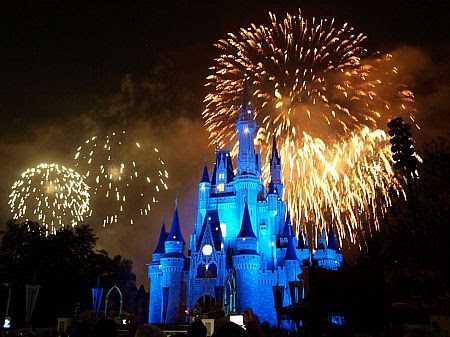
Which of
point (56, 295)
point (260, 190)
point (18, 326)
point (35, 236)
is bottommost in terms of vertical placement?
point (18, 326)

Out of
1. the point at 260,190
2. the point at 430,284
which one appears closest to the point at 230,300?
the point at 260,190

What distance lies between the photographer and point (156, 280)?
6012 cm

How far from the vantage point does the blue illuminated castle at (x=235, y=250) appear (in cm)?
5506

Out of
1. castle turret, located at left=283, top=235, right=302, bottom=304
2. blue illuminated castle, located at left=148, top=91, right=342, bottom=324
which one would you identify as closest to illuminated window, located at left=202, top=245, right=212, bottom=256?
blue illuminated castle, located at left=148, top=91, right=342, bottom=324

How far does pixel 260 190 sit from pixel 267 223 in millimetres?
5862

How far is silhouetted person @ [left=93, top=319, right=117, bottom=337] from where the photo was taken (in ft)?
21.4

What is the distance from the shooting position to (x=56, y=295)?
55312 millimetres

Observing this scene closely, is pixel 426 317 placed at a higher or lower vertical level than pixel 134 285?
lower

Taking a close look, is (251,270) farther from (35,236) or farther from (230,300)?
(35,236)

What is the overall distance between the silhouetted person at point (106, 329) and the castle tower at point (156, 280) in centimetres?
5336

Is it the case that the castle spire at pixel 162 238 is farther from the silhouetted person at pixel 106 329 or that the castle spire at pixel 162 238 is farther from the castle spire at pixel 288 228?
the silhouetted person at pixel 106 329

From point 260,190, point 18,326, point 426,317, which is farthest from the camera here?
point 260,190

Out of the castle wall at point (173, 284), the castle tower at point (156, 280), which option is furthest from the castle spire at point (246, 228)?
the castle tower at point (156, 280)

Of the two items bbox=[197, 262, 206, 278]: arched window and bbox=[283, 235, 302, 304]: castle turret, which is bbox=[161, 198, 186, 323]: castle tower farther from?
bbox=[283, 235, 302, 304]: castle turret
